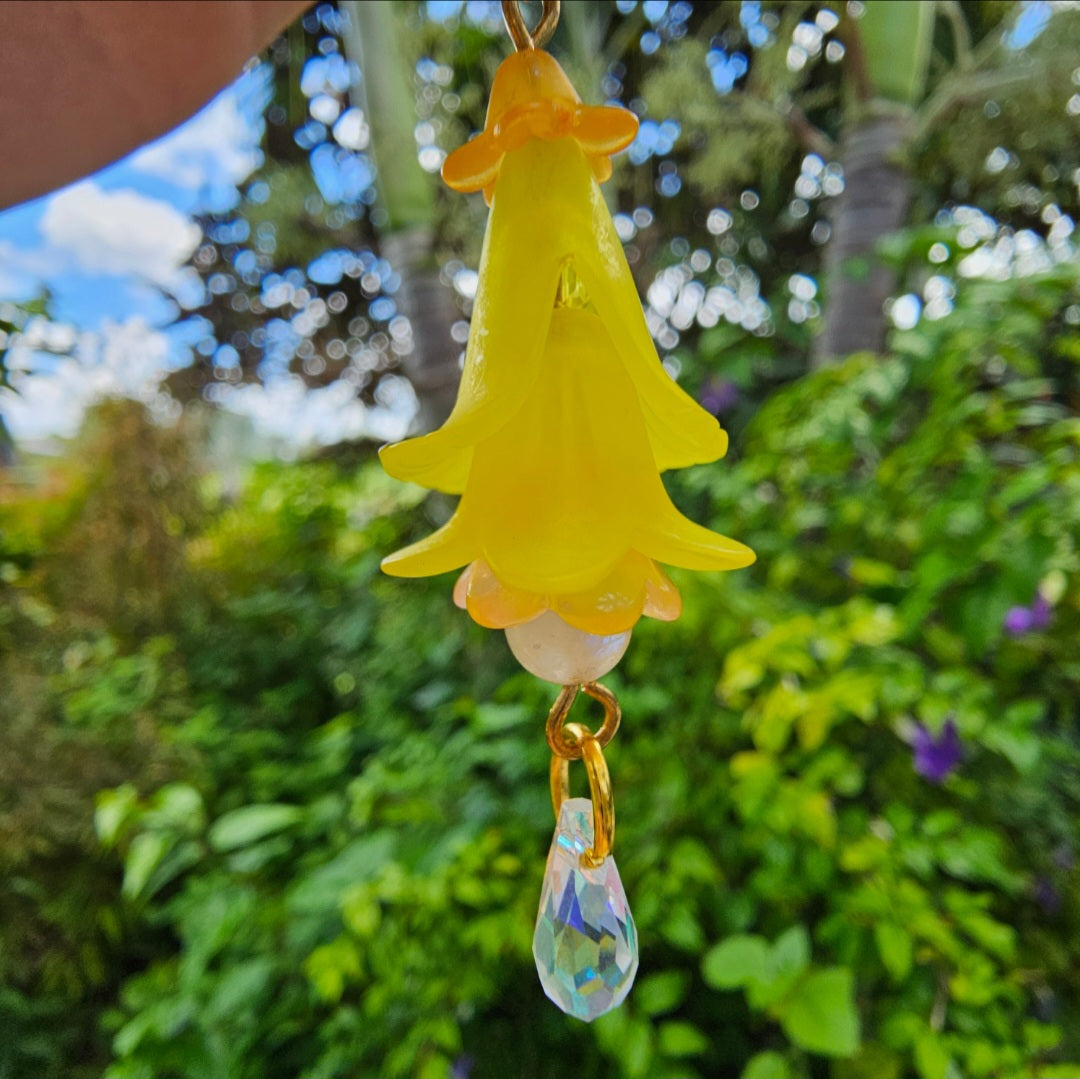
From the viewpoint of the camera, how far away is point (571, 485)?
0.85 feet

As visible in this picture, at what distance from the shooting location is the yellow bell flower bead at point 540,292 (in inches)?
9.8

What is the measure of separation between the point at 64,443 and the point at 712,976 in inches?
52.6

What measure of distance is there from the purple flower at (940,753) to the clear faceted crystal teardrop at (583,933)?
51 centimetres

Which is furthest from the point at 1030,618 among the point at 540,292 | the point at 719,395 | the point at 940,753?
the point at 540,292

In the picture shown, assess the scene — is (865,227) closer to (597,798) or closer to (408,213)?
(408,213)

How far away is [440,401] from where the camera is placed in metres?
1.12

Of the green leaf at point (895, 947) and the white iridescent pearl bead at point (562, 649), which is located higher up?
the white iridescent pearl bead at point (562, 649)

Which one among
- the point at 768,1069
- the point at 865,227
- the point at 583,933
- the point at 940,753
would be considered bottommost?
the point at 768,1069

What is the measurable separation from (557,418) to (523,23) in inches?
5.5

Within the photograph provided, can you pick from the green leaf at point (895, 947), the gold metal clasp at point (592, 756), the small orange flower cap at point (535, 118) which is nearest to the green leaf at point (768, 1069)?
the green leaf at point (895, 947)

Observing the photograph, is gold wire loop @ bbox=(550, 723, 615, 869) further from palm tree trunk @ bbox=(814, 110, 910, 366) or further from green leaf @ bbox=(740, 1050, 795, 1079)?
palm tree trunk @ bbox=(814, 110, 910, 366)

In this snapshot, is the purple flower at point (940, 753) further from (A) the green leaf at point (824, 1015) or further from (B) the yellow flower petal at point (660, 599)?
(B) the yellow flower petal at point (660, 599)

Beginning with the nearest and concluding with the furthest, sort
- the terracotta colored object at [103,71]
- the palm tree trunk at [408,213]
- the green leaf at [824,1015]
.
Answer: the terracotta colored object at [103,71]
the green leaf at [824,1015]
the palm tree trunk at [408,213]

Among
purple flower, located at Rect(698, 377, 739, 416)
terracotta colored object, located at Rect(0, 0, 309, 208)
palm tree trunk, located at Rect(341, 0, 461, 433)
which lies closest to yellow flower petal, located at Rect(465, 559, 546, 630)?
terracotta colored object, located at Rect(0, 0, 309, 208)
